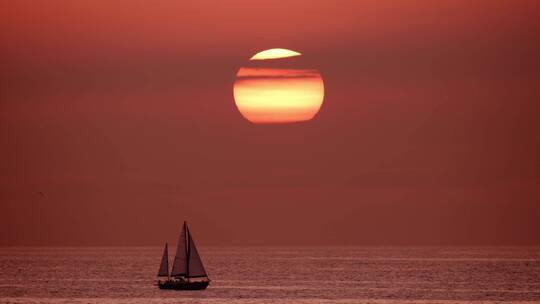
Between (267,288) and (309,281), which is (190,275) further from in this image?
(309,281)

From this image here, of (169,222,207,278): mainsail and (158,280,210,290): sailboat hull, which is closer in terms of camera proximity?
(169,222,207,278): mainsail

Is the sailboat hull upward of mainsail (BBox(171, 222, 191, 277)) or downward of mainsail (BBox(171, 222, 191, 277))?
downward

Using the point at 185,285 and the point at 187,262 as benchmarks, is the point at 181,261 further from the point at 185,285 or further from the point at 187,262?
the point at 185,285

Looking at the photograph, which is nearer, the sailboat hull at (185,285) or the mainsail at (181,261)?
the mainsail at (181,261)

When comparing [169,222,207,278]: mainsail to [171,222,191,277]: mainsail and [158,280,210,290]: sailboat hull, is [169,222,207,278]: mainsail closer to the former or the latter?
[171,222,191,277]: mainsail

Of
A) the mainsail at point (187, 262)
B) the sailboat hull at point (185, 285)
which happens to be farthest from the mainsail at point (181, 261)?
the sailboat hull at point (185, 285)

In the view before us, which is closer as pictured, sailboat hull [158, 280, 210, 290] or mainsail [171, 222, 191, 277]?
mainsail [171, 222, 191, 277]

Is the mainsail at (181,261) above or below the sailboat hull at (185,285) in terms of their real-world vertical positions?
above

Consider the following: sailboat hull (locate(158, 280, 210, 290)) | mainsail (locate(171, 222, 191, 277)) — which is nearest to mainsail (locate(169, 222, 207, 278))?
Answer: mainsail (locate(171, 222, 191, 277))

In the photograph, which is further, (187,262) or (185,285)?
(185,285)

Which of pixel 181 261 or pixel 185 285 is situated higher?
pixel 181 261

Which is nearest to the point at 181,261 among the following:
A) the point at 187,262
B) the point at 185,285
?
the point at 187,262

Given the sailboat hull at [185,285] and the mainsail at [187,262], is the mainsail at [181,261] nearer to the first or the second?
the mainsail at [187,262]

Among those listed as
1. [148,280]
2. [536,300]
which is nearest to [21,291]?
[148,280]
